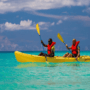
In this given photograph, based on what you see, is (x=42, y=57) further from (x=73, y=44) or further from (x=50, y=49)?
(x=73, y=44)

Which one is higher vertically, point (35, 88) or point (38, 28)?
point (38, 28)

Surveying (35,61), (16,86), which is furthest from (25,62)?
(16,86)

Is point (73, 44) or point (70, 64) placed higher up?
point (73, 44)

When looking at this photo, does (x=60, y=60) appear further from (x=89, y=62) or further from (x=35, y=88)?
(x=35, y=88)

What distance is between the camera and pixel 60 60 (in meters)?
9.91

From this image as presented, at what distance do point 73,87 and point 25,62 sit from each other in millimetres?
6536

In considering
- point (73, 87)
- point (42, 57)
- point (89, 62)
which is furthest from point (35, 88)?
point (89, 62)

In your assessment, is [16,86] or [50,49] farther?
[50,49]

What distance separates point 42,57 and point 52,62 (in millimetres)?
616

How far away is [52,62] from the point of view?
9.96 metres

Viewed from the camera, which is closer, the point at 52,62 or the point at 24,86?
the point at 24,86

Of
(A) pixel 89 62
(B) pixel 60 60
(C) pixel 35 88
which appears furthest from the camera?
(A) pixel 89 62

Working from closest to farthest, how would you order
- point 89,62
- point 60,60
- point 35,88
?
point 35,88 → point 60,60 → point 89,62

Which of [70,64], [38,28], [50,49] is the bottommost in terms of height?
[70,64]
